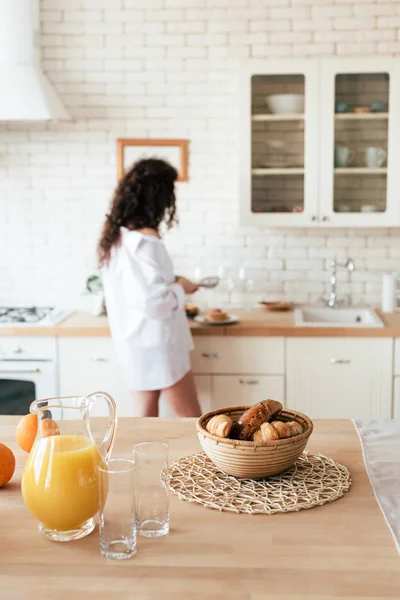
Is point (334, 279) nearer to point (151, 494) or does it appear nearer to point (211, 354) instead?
point (211, 354)

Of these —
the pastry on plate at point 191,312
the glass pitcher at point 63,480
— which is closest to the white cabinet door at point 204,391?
the pastry on plate at point 191,312

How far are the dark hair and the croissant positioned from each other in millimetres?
1924

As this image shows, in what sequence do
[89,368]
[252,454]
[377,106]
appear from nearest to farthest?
1. [252,454]
2. [89,368]
3. [377,106]

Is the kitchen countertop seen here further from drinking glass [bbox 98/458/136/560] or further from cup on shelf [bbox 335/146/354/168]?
drinking glass [bbox 98/458/136/560]

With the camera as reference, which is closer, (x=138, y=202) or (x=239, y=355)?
(x=138, y=202)

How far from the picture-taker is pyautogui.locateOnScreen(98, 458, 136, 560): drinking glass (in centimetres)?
125

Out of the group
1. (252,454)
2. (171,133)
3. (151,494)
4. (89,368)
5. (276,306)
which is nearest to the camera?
(151,494)

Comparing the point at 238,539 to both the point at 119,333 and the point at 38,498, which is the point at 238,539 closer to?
the point at 38,498

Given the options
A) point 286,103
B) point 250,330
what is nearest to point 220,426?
point 250,330

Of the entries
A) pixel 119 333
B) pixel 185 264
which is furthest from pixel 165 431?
pixel 185 264

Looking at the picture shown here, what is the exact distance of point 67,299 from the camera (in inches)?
173

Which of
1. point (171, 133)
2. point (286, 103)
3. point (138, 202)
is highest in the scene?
point (286, 103)

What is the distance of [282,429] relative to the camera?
5.00 ft

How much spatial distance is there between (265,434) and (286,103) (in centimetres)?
272
